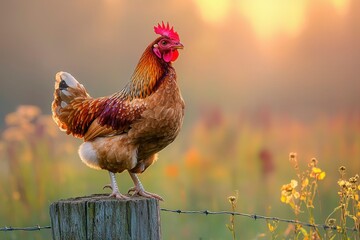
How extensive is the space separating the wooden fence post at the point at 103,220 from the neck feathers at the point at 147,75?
643mm

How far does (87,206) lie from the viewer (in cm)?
233

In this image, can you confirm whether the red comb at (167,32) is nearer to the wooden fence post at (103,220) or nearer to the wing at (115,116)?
the wing at (115,116)

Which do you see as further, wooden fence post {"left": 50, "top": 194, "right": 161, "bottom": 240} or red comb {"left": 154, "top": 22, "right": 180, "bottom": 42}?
red comb {"left": 154, "top": 22, "right": 180, "bottom": 42}

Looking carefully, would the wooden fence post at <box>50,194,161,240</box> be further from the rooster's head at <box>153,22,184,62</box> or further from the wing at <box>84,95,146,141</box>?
the rooster's head at <box>153,22,184,62</box>

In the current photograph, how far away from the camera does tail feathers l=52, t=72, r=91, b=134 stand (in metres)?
3.16

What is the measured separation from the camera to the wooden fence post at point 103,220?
2.31m

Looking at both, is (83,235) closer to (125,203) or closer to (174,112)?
(125,203)

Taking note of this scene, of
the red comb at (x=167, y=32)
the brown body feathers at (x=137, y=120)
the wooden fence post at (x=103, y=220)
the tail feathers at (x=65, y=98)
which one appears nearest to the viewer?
the wooden fence post at (x=103, y=220)

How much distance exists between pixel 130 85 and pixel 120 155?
350mm

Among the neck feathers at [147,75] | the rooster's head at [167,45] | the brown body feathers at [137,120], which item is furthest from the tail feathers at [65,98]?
the rooster's head at [167,45]

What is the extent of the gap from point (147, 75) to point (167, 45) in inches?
6.8

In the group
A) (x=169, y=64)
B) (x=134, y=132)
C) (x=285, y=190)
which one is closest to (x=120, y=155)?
(x=134, y=132)

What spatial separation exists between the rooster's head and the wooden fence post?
2.61 feet

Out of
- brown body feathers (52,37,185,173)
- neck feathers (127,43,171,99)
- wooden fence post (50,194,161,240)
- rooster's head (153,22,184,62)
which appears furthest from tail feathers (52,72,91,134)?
wooden fence post (50,194,161,240)
